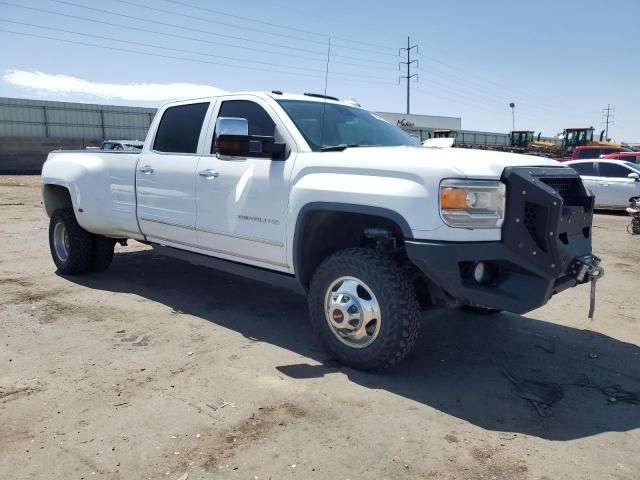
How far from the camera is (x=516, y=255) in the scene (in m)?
3.14

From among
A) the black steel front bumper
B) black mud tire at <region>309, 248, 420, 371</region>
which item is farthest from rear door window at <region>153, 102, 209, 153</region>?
the black steel front bumper

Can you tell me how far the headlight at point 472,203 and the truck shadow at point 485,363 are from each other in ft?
3.66

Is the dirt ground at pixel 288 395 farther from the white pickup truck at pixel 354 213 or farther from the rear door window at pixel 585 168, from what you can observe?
the rear door window at pixel 585 168

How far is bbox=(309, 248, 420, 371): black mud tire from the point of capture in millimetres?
3381

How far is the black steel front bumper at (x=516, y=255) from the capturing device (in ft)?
10.3

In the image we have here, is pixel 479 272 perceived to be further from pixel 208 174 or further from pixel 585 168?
pixel 585 168

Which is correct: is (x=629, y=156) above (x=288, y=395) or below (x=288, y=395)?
above

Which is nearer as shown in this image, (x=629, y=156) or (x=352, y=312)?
(x=352, y=312)

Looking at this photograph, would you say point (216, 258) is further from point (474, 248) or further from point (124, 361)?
point (474, 248)

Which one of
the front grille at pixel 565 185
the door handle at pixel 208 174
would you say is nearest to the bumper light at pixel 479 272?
the front grille at pixel 565 185

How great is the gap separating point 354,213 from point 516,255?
1.09 m

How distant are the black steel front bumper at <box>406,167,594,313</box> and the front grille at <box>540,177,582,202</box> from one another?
27 cm

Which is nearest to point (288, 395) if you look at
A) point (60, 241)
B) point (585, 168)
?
point (60, 241)

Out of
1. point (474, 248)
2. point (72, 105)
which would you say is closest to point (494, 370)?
point (474, 248)
